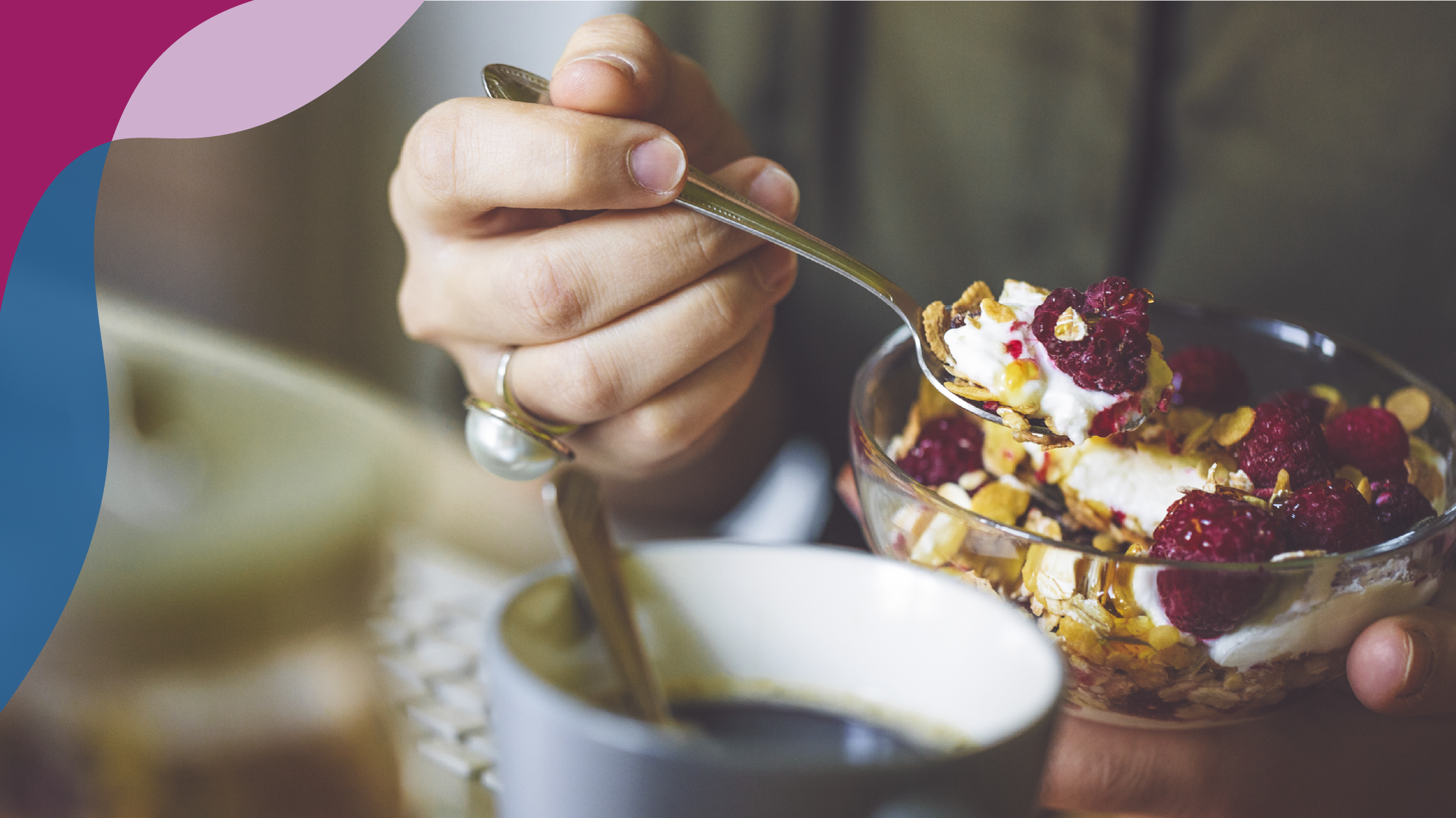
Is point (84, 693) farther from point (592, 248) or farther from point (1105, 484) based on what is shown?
point (1105, 484)

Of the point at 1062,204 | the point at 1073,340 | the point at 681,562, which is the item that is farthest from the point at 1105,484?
the point at 1062,204

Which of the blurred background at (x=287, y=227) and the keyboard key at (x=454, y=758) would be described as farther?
the blurred background at (x=287, y=227)

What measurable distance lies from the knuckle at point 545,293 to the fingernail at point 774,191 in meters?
0.10

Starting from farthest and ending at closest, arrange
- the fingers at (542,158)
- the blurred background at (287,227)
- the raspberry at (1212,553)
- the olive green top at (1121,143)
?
1. the blurred background at (287,227)
2. the olive green top at (1121,143)
3. the fingers at (542,158)
4. the raspberry at (1212,553)

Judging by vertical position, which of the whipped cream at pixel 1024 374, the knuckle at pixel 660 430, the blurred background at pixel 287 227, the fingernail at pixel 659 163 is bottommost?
the blurred background at pixel 287 227

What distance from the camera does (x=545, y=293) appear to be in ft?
1.64

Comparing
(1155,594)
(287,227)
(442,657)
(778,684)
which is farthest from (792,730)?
(287,227)

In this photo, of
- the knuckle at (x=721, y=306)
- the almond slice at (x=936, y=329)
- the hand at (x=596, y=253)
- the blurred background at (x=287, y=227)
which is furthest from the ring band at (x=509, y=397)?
the blurred background at (x=287, y=227)

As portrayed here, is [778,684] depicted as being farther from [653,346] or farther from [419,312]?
[419,312]

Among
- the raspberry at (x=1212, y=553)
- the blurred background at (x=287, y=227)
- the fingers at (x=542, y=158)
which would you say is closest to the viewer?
the raspberry at (x=1212, y=553)

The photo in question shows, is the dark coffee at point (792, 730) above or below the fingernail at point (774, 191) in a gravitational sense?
below

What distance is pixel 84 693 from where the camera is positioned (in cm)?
40

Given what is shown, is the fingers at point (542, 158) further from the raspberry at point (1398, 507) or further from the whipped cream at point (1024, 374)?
the raspberry at point (1398, 507)

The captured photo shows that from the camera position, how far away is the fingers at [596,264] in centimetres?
49
